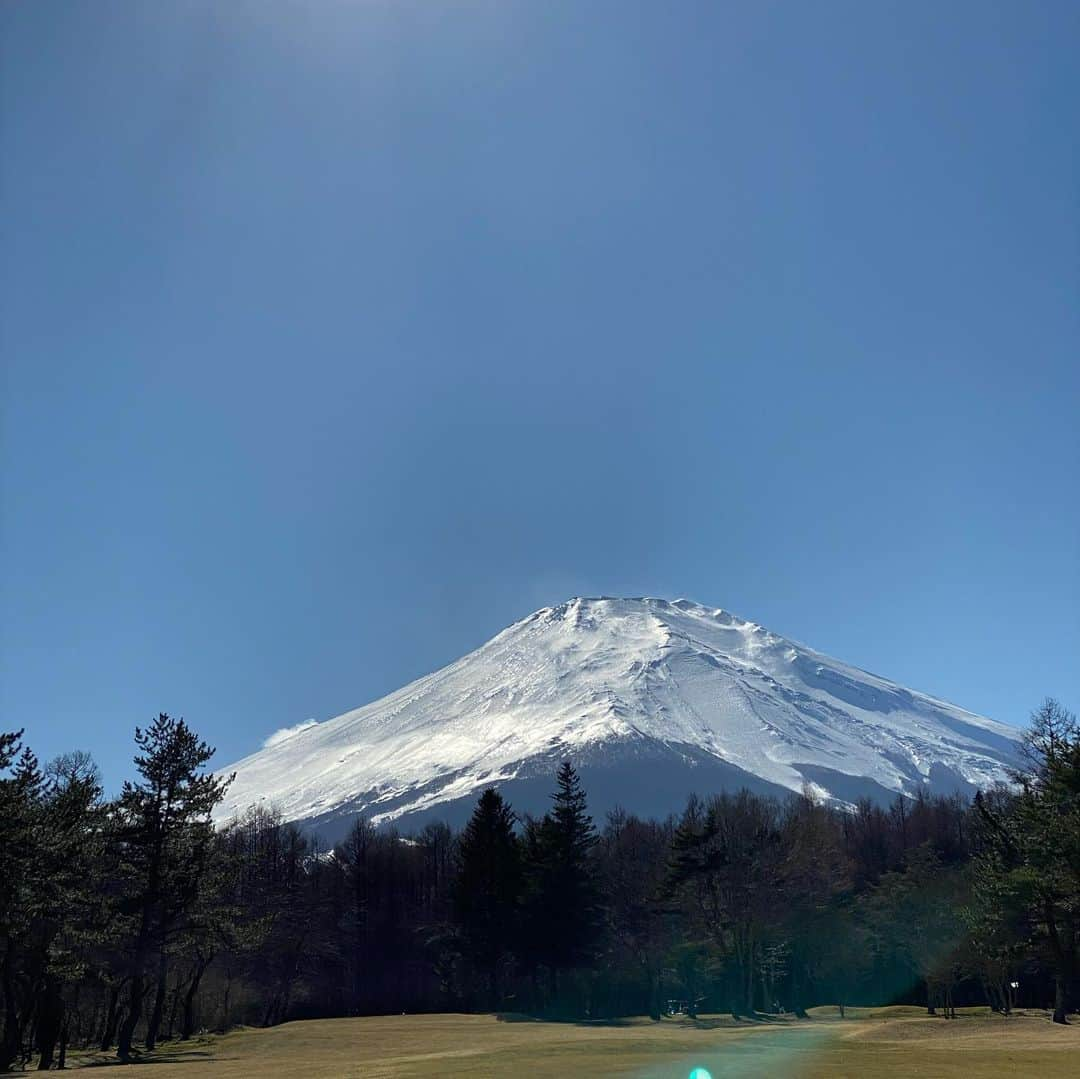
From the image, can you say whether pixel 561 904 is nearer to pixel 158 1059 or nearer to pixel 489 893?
pixel 489 893

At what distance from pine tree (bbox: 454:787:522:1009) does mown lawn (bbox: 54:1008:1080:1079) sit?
12580 millimetres

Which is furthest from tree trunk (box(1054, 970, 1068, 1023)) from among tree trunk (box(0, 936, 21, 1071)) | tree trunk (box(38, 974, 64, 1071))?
tree trunk (box(0, 936, 21, 1071))

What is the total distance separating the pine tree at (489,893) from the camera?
67.4 m

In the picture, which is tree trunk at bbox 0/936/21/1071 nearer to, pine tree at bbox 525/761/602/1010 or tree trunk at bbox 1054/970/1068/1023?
pine tree at bbox 525/761/602/1010

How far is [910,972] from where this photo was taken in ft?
264


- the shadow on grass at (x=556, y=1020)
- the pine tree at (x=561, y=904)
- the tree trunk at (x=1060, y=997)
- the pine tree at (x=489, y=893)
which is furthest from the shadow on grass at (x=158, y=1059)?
the tree trunk at (x=1060, y=997)

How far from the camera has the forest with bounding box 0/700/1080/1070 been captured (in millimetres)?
41531

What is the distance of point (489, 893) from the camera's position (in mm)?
68938

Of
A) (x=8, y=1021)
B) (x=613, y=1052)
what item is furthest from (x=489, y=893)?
(x=8, y=1021)

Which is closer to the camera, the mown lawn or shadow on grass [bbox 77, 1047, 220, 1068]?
the mown lawn

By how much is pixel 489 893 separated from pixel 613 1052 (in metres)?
36.9

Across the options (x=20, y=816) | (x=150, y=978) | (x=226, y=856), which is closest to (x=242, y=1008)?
(x=150, y=978)

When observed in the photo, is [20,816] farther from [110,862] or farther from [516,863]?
[516,863]

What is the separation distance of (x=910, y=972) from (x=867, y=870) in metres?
16.8
